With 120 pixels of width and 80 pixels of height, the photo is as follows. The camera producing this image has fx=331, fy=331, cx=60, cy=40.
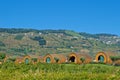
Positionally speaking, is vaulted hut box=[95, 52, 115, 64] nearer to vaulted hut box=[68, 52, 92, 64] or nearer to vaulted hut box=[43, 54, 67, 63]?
vaulted hut box=[68, 52, 92, 64]

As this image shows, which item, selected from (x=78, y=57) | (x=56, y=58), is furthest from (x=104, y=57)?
(x=56, y=58)

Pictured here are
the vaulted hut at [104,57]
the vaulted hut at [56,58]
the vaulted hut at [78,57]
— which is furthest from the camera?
the vaulted hut at [56,58]

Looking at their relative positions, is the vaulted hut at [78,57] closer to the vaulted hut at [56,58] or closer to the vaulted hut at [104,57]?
the vaulted hut at [56,58]

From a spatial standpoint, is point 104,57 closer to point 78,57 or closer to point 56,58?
point 78,57

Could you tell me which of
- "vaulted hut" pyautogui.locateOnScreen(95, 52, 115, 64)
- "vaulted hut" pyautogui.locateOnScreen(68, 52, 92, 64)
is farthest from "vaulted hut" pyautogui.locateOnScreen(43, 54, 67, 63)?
"vaulted hut" pyautogui.locateOnScreen(95, 52, 115, 64)

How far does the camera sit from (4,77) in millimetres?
19344

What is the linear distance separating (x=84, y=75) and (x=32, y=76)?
2.89 meters

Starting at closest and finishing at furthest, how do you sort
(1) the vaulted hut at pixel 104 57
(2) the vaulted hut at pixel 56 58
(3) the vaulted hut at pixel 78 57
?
1. (1) the vaulted hut at pixel 104 57
2. (3) the vaulted hut at pixel 78 57
3. (2) the vaulted hut at pixel 56 58

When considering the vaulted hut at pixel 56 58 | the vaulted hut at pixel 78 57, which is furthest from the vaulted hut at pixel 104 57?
the vaulted hut at pixel 56 58

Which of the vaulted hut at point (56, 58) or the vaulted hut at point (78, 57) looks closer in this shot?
the vaulted hut at point (78, 57)

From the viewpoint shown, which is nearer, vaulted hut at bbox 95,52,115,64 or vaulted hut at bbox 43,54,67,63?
vaulted hut at bbox 95,52,115,64

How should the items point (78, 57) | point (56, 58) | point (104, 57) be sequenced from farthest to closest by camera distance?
point (56, 58)
point (78, 57)
point (104, 57)

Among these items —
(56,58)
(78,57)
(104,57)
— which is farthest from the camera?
(56,58)

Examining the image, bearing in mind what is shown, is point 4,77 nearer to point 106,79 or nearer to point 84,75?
point 84,75
